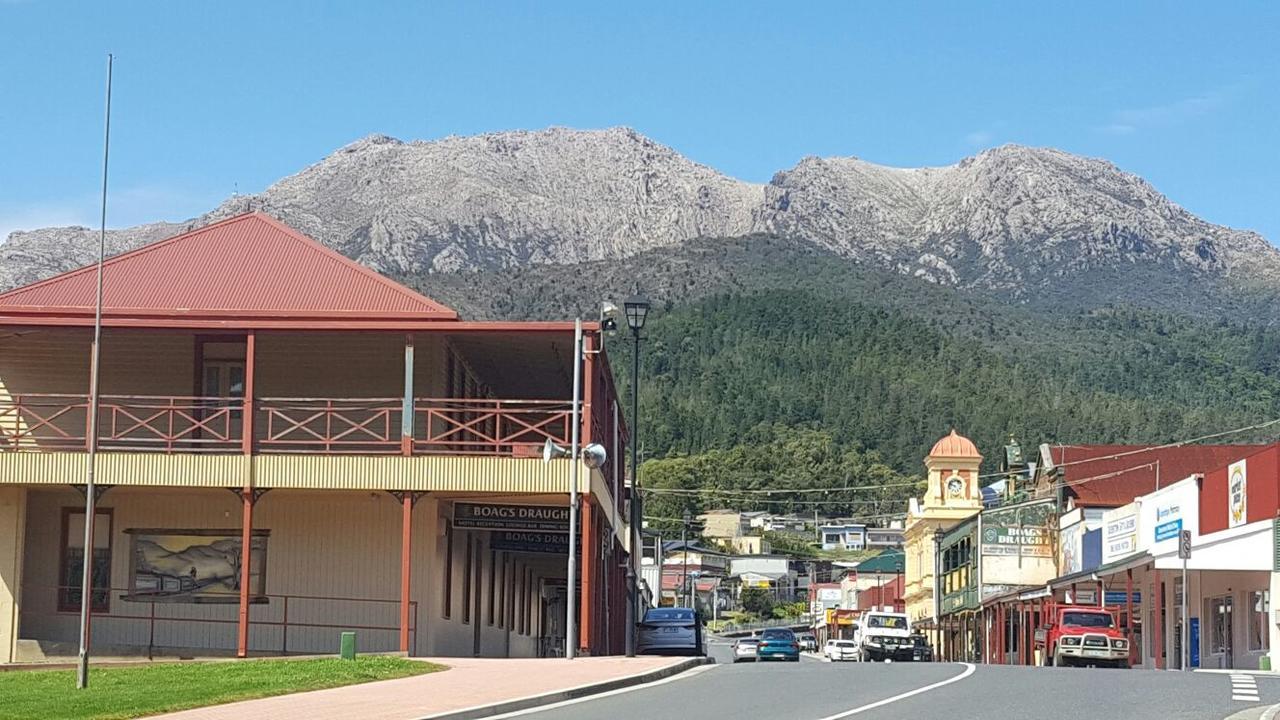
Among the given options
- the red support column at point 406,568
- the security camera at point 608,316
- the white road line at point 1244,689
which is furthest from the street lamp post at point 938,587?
the white road line at point 1244,689

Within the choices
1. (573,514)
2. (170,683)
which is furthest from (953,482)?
(170,683)

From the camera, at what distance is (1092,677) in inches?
979

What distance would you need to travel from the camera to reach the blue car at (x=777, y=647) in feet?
200

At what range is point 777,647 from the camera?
6097cm

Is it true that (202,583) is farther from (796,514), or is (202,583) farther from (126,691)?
(796,514)

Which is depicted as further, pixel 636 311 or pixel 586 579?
pixel 636 311

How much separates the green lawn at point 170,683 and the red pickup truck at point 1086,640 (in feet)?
62.9

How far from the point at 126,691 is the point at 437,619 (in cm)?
1183

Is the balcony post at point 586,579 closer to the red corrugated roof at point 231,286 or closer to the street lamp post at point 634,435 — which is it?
the street lamp post at point 634,435

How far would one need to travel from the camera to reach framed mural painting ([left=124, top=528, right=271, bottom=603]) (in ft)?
111

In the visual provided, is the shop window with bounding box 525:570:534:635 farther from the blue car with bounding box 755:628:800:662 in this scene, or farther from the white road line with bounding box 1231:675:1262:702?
the white road line with bounding box 1231:675:1262:702

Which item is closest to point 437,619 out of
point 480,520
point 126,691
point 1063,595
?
point 480,520

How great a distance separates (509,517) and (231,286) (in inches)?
278

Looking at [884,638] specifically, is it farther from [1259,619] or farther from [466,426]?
[466,426]
